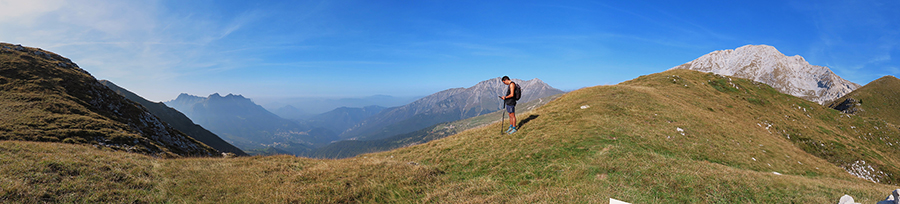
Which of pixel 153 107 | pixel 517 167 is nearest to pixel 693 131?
pixel 517 167

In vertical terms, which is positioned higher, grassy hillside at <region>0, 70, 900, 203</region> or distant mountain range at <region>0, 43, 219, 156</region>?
distant mountain range at <region>0, 43, 219, 156</region>

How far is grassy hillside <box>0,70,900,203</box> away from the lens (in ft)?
24.6

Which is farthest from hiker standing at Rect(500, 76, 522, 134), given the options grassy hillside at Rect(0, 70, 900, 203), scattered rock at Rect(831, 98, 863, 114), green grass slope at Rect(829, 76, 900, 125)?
scattered rock at Rect(831, 98, 863, 114)

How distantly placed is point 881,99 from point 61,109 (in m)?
218

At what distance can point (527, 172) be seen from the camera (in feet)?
33.6

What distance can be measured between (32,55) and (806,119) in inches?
3442

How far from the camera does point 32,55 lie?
30.6 metres

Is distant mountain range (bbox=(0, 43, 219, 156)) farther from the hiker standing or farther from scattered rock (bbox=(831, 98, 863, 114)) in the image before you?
scattered rock (bbox=(831, 98, 863, 114))

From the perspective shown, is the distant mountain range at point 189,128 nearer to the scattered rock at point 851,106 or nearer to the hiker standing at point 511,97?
the hiker standing at point 511,97

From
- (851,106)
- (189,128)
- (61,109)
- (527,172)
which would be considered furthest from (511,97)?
(851,106)

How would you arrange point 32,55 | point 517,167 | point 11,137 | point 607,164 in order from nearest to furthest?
point 607,164 → point 517,167 → point 11,137 → point 32,55

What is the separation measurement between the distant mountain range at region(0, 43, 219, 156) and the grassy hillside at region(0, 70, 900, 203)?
8.16 m

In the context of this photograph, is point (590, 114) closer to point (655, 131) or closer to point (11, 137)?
point (655, 131)

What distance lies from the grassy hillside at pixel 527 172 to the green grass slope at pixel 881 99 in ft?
471
